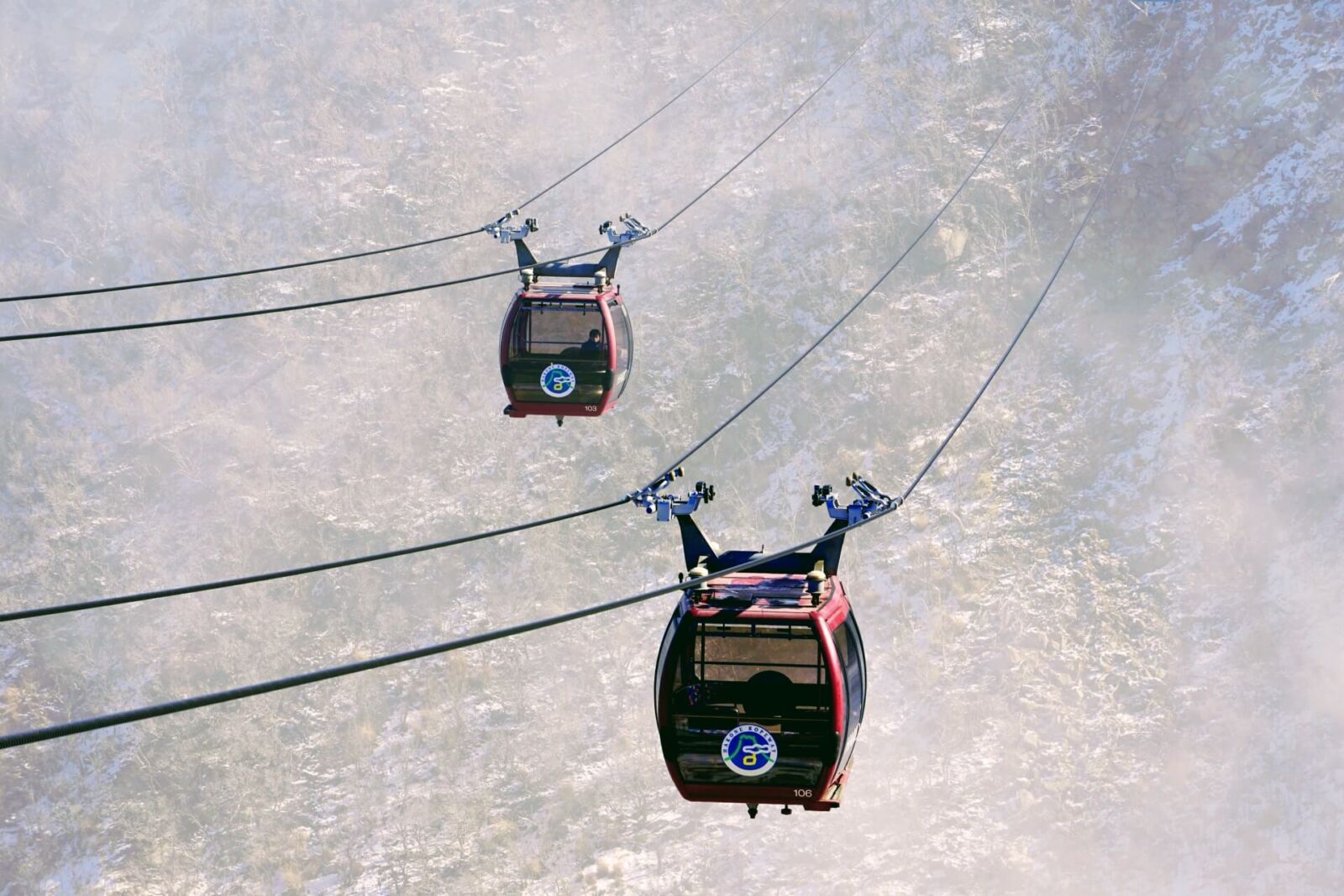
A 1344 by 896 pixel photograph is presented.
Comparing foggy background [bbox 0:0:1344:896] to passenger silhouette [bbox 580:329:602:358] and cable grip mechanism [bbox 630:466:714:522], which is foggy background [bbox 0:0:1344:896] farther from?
cable grip mechanism [bbox 630:466:714:522]

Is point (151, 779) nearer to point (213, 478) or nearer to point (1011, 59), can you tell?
point (213, 478)

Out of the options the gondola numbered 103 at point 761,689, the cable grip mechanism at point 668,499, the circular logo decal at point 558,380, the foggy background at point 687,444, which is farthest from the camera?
the foggy background at point 687,444

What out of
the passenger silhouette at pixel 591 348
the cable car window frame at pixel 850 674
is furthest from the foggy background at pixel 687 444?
the cable car window frame at pixel 850 674

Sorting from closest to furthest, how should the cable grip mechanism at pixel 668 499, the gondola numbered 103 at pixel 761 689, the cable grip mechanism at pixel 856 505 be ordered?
1. the gondola numbered 103 at pixel 761 689
2. the cable grip mechanism at pixel 856 505
3. the cable grip mechanism at pixel 668 499

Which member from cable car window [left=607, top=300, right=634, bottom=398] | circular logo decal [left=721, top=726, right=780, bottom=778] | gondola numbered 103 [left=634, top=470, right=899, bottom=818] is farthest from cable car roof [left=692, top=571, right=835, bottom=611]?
cable car window [left=607, top=300, right=634, bottom=398]

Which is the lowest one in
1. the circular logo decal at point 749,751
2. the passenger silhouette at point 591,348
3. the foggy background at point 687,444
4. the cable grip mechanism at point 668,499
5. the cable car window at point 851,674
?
the circular logo decal at point 749,751

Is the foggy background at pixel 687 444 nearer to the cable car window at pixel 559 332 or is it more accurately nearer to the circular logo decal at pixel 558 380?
the circular logo decal at pixel 558 380

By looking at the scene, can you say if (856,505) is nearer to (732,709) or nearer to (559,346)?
(732,709)
